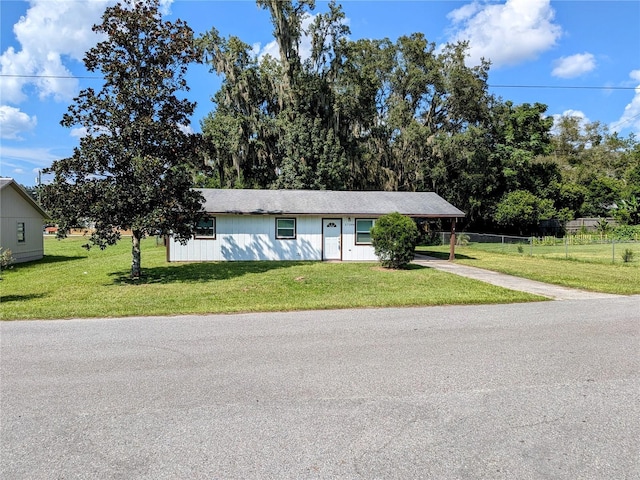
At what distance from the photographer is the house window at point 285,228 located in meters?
18.8

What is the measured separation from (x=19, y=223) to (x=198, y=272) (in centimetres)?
1138

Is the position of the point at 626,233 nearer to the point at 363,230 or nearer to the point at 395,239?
the point at 363,230

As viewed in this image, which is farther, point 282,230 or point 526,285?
point 282,230

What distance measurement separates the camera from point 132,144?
12219 millimetres

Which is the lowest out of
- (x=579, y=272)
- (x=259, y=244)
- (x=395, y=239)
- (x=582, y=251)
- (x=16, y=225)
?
(x=579, y=272)

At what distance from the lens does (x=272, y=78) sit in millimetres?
29969

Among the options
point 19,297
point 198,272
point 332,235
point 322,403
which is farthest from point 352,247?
point 322,403

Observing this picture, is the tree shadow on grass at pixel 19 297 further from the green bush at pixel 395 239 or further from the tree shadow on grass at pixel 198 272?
the green bush at pixel 395 239

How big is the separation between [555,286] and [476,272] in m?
3.46

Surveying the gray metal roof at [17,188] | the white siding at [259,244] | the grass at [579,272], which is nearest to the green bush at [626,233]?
the grass at [579,272]

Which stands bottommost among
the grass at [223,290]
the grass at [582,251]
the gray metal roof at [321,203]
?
the grass at [223,290]

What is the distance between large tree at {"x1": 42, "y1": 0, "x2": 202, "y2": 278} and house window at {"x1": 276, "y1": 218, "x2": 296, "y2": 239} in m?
6.23

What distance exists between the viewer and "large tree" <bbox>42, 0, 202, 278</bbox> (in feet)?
38.8

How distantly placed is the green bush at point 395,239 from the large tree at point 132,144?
6.87m
